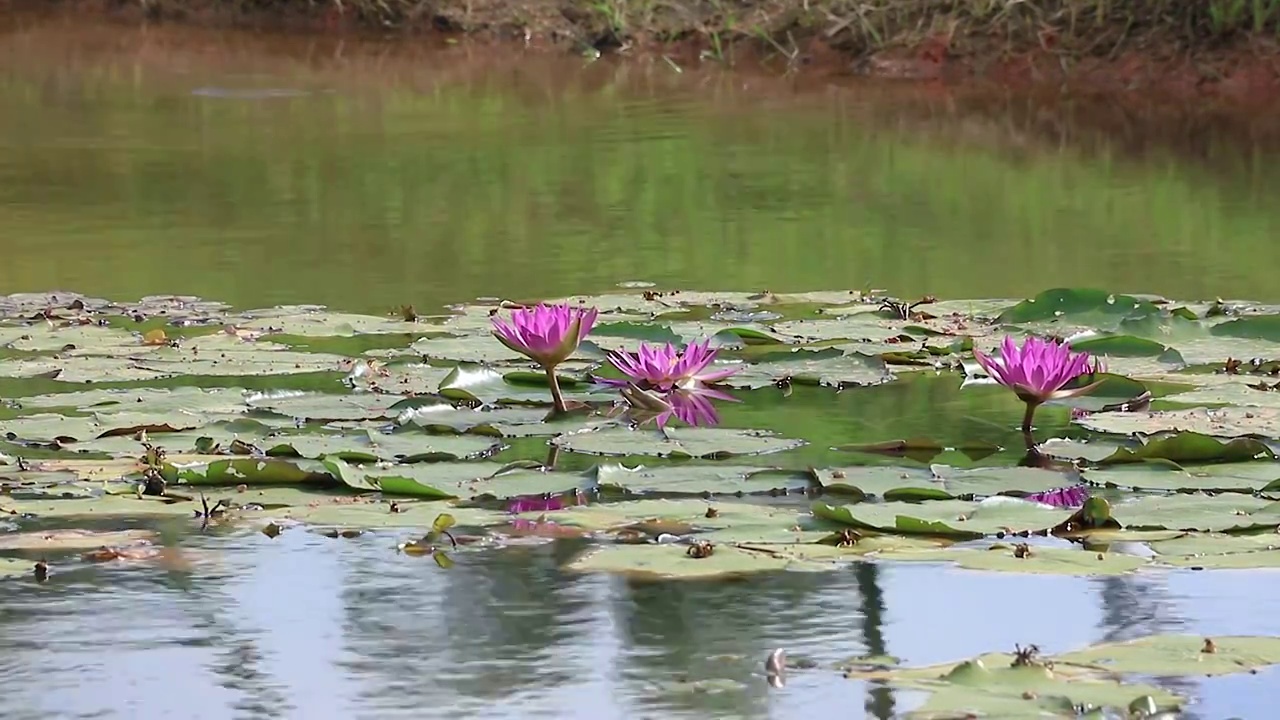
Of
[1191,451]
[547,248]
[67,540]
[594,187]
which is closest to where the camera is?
[67,540]

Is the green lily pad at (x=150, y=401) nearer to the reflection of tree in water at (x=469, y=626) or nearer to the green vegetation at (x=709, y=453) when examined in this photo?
the green vegetation at (x=709, y=453)

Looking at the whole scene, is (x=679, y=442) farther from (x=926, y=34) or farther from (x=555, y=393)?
(x=926, y=34)

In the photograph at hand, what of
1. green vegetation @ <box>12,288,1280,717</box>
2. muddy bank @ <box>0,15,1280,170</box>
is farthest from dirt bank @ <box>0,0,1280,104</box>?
green vegetation @ <box>12,288,1280,717</box>

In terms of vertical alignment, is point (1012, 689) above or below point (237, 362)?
below

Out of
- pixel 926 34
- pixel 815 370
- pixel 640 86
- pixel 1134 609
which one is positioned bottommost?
pixel 1134 609

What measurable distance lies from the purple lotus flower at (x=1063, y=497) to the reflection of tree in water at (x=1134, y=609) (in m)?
0.27

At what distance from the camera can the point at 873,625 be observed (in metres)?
1.88

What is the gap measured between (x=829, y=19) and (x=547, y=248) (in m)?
4.69

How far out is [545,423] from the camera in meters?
2.65

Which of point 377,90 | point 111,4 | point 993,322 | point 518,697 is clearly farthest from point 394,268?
point 111,4

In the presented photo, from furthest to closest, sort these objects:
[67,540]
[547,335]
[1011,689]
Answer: [547,335] → [67,540] → [1011,689]

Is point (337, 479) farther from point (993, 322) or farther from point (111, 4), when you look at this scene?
point (111, 4)

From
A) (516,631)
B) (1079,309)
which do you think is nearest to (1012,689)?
(516,631)

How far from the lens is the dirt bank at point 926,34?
7.93 meters
